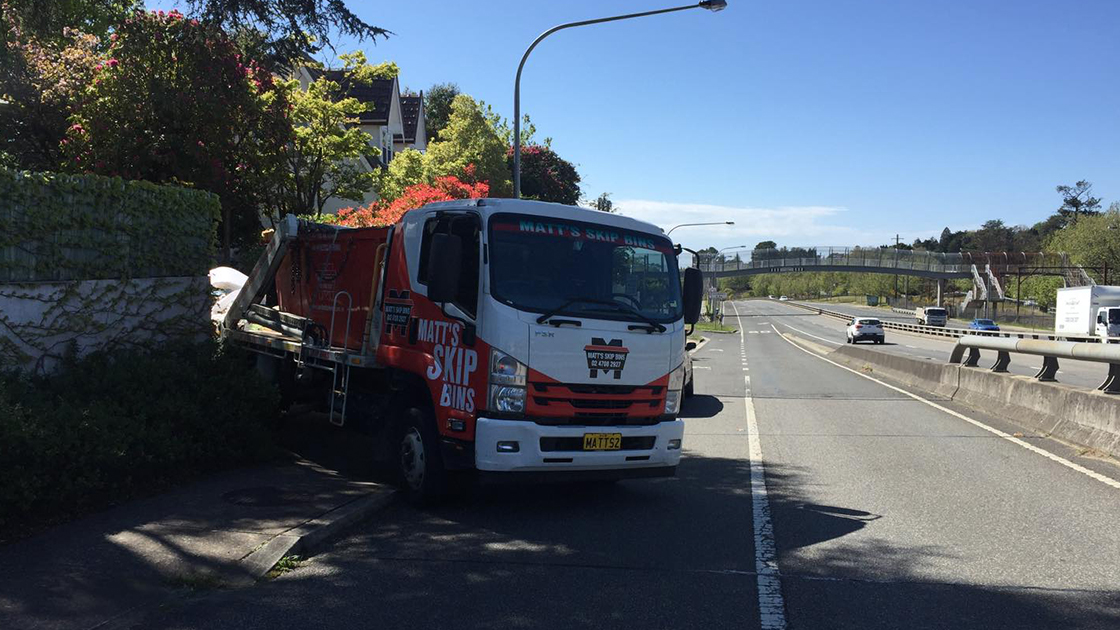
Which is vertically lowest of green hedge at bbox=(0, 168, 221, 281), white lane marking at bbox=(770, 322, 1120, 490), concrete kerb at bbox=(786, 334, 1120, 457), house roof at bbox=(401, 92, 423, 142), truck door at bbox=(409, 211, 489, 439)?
white lane marking at bbox=(770, 322, 1120, 490)

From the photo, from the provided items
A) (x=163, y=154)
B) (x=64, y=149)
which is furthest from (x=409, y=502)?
(x=64, y=149)

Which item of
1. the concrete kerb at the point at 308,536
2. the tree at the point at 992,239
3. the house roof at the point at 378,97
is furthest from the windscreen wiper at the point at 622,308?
the tree at the point at 992,239

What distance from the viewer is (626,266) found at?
7.87 m

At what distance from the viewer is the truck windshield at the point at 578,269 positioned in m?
7.26

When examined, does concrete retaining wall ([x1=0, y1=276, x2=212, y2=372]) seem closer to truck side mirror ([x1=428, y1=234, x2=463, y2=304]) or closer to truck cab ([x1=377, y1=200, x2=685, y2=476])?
truck cab ([x1=377, y1=200, x2=685, y2=476])

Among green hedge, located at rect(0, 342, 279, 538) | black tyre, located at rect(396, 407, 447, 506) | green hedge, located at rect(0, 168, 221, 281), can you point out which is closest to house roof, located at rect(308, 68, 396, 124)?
green hedge, located at rect(0, 168, 221, 281)

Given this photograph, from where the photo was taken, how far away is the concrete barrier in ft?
32.7

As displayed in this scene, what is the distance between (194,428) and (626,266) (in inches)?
165

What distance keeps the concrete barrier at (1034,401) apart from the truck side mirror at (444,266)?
7314mm

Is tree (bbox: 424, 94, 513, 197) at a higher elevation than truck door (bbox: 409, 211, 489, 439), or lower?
higher

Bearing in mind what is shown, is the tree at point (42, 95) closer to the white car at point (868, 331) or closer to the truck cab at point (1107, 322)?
the truck cab at point (1107, 322)

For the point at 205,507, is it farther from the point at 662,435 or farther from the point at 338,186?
the point at 338,186

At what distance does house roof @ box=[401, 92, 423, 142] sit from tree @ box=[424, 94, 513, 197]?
1109 centimetres

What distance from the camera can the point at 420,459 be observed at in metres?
7.59
